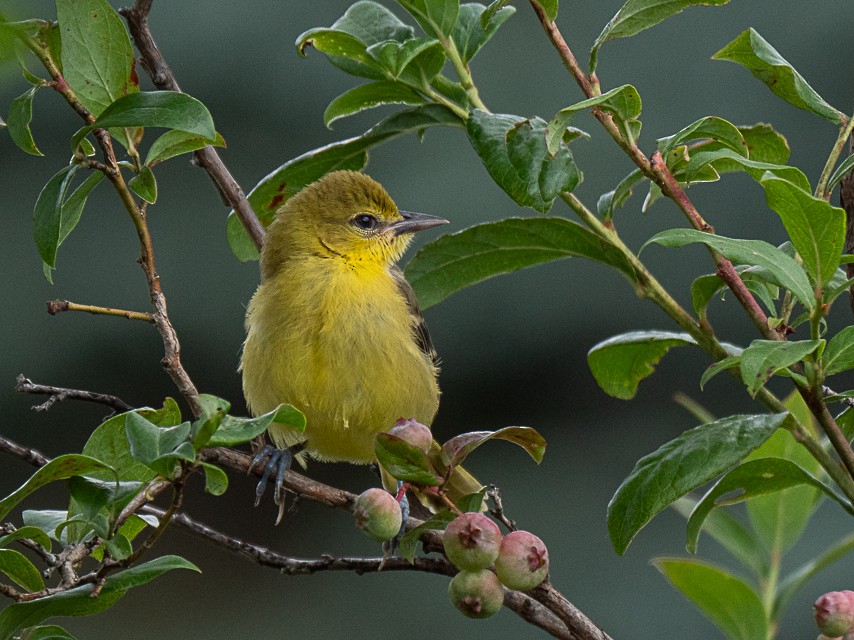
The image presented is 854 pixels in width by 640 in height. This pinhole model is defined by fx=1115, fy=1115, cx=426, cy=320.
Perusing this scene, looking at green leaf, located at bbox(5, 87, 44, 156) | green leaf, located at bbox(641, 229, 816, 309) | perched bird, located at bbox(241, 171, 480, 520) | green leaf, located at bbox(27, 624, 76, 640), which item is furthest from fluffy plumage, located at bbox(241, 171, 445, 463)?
green leaf, located at bbox(641, 229, 816, 309)

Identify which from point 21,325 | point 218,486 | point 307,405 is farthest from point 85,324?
point 218,486

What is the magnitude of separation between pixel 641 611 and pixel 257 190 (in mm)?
3706

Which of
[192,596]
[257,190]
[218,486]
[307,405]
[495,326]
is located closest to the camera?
[218,486]

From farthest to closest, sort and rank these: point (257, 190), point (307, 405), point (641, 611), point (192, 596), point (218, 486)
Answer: point (192, 596) < point (641, 611) < point (307, 405) < point (257, 190) < point (218, 486)

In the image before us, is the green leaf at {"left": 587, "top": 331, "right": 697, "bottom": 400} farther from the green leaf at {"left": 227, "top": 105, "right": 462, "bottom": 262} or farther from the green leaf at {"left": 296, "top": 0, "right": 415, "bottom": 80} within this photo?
the green leaf at {"left": 296, "top": 0, "right": 415, "bottom": 80}

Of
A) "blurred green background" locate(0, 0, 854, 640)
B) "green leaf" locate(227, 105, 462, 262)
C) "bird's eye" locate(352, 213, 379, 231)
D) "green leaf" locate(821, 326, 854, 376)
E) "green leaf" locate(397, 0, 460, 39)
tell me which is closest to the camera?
"green leaf" locate(821, 326, 854, 376)

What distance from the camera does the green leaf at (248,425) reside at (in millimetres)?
1576

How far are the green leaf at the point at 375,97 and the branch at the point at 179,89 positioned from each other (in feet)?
1.20

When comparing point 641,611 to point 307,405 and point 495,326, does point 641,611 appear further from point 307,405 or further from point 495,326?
point 307,405

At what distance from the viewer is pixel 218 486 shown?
1.77 m

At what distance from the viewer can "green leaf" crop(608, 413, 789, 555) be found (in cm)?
187

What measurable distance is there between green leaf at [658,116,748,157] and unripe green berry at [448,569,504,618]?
2.68 feet

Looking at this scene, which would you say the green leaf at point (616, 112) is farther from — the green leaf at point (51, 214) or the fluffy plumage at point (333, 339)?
the fluffy plumage at point (333, 339)

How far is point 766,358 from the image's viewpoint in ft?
5.26
